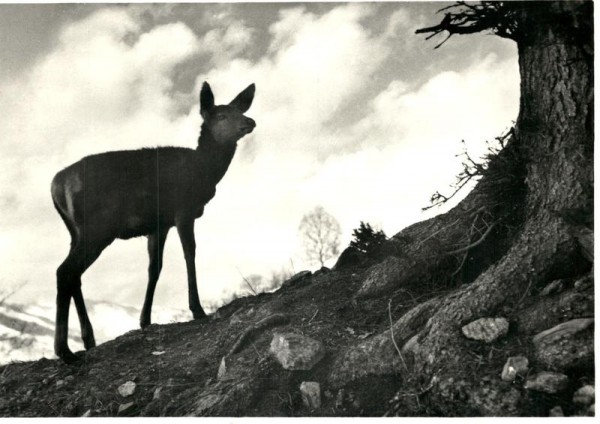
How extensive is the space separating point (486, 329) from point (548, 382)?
0.55 meters

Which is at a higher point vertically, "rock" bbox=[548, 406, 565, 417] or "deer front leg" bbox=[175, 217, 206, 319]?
"deer front leg" bbox=[175, 217, 206, 319]

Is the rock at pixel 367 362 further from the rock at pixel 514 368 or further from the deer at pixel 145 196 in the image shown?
the deer at pixel 145 196

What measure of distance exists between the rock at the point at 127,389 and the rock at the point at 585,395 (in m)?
3.44

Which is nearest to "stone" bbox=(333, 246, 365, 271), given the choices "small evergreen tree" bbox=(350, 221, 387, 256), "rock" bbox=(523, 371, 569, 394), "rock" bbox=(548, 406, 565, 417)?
"small evergreen tree" bbox=(350, 221, 387, 256)

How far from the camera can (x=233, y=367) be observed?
445 cm

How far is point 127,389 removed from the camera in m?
4.57

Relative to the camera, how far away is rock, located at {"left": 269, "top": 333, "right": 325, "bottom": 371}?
4.15m

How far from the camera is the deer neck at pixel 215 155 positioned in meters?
6.80

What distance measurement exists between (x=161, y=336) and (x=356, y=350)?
2421 millimetres

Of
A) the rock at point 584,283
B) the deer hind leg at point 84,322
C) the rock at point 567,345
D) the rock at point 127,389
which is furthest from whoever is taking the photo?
the deer hind leg at point 84,322

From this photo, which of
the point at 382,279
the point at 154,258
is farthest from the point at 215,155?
the point at 382,279

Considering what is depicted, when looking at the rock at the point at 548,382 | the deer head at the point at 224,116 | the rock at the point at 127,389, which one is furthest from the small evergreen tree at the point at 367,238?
the deer head at the point at 224,116

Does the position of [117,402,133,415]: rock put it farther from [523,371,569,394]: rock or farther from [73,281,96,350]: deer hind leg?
[523,371,569,394]: rock

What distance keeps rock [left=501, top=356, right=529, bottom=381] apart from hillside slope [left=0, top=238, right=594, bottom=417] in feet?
0.08
